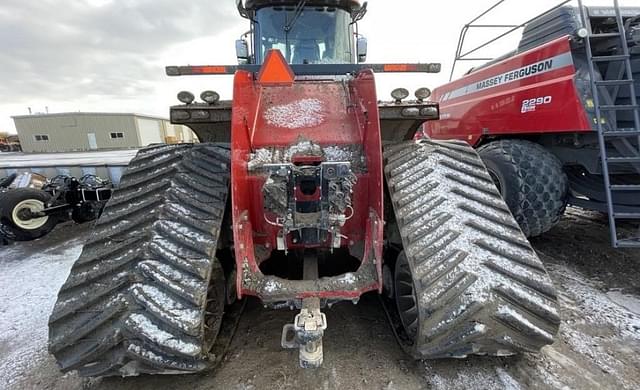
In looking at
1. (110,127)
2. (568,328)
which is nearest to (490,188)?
(568,328)

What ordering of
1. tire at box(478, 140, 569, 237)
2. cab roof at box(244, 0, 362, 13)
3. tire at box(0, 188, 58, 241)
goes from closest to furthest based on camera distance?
cab roof at box(244, 0, 362, 13) → tire at box(478, 140, 569, 237) → tire at box(0, 188, 58, 241)

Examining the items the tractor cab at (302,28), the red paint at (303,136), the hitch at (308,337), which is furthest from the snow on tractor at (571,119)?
the hitch at (308,337)

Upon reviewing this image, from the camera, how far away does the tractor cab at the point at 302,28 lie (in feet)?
12.1

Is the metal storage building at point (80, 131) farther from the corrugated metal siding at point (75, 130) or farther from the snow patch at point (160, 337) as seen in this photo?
the snow patch at point (160, 337)

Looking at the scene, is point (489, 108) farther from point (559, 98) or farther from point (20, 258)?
point (20, 258)

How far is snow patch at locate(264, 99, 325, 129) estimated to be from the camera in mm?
2656

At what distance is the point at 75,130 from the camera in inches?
1412

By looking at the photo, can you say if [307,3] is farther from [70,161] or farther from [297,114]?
[70,161]

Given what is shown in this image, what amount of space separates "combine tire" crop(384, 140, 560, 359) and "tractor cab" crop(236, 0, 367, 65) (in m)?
2.10

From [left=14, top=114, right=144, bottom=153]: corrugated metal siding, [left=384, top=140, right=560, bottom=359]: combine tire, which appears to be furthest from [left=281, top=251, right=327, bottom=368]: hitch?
[left=14, top=114, right=144, bottom=153]: corrugated metal siding

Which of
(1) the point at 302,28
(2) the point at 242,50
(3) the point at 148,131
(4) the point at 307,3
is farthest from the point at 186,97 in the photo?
(3) the point at 148,131

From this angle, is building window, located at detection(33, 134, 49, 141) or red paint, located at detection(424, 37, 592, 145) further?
building window, located at detection(33, 134, 49, 141)

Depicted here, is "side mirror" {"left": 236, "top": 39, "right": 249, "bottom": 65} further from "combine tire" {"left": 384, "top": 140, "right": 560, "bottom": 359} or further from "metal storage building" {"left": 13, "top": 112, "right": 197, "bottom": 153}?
"metal storage building" {"left": 13, "top": 112, "right": 197, "bottom": 153}

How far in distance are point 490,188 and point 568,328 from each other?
130 cm
